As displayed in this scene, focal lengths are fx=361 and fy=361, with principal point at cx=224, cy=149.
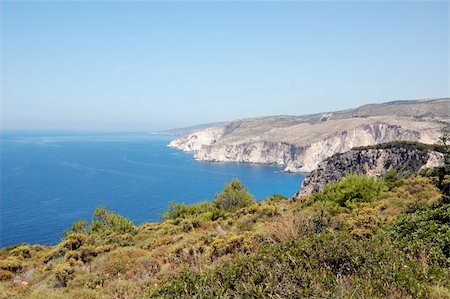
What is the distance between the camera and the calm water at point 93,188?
6946 cm

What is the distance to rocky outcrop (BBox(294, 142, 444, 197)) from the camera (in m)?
64.0

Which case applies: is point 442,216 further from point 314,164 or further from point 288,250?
point 314,164

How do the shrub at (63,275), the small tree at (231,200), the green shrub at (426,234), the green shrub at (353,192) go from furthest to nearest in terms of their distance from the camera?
1. the small tree at (231,200)
2. the green shrub at (353,192)
3. the shrub at (63,275)
4. the green shrub at (426,234)

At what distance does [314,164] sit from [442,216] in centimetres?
15358

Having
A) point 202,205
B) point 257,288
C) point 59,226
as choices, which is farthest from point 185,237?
point 59,226

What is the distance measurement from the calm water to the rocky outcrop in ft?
95.4

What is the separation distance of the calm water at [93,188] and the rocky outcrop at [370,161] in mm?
29069

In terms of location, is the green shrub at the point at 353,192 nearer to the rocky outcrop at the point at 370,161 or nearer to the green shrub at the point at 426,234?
the green shrub at the point at 426,234

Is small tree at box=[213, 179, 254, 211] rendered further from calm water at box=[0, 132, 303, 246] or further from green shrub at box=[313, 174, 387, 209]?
calm water at box=[0, 132, 303, 246]

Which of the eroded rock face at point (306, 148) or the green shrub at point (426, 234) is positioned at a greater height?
the green shrub at point (426, 234)

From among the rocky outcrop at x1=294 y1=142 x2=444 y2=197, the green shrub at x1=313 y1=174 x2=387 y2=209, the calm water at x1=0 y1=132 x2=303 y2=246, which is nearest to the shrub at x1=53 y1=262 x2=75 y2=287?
the green shrub at x1=313 y1=174 x2=387 y2=209

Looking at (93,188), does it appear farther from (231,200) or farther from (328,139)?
(328,139)

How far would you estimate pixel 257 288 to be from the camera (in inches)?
198

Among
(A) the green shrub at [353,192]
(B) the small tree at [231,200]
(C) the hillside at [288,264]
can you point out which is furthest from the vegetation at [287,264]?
(B) the small tree at [231,200]
